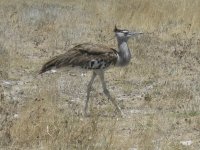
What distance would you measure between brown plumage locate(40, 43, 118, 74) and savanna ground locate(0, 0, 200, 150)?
6.8 inches

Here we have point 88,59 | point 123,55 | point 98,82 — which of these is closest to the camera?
point 88,59

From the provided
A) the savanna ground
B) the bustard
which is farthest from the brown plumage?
the savanna ground

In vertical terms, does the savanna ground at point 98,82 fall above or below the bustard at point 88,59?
below

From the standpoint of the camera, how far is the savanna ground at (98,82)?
→ 7168 millimetres

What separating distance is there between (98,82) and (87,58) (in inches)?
104

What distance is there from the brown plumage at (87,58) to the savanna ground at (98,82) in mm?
173

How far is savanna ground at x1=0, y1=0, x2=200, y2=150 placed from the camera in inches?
282

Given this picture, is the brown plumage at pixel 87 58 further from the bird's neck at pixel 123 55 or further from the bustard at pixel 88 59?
the bird's neck at pixel 123 55

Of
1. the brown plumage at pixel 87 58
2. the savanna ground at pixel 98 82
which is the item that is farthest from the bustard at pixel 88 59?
the savanna ground at pixel 98 82

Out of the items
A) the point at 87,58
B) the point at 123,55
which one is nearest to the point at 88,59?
the point at 87,58

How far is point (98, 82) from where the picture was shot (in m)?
11.3

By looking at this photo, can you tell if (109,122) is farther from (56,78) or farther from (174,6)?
(174,6)

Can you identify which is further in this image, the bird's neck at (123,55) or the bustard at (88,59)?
the bird's neck at (123,55)

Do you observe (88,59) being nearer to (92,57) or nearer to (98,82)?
(92,57)
